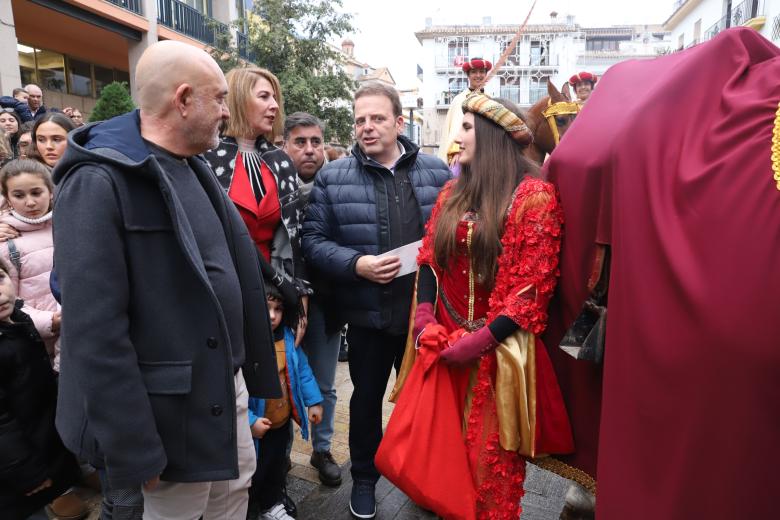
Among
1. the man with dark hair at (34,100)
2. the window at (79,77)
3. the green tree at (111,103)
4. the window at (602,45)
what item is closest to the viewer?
the man with dark hair at (34,100)

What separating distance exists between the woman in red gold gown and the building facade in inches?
394

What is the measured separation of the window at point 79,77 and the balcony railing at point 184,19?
8.98 feet

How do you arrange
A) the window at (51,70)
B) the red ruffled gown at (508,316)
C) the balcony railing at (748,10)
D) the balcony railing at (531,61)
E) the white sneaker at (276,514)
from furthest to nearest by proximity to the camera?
the balcony railing at (531,61), the balcony railing at (748,10), the window at (51,70), the white sneaker at (276,514), the red ruffled gown at (508,316)

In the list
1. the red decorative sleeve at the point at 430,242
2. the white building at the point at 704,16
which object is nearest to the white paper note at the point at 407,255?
the red decorative sleeve at the point at 430,242

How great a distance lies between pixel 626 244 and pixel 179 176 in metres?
1.37

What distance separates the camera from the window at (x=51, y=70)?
13.5m

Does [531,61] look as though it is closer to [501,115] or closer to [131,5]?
[131,5]

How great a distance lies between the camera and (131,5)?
42.2 feet

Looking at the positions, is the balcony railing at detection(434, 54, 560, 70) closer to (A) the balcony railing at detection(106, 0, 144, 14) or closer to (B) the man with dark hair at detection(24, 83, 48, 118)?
(A) the balcony railing at detection(106, 0, 144, 14)

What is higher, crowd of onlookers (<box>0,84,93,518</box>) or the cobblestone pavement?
crowd of onlookers (<box>0,84,93,518</box>)

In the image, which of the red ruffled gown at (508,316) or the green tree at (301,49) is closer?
the red ruffled gown at (508,316)

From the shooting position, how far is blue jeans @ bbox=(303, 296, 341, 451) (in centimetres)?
329

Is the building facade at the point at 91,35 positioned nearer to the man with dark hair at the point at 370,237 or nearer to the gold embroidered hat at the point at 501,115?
the man with dark hair at the point at 370,237

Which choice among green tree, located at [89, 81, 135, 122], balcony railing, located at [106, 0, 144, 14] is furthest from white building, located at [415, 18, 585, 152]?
green tree, located at [89, 81, 135, 122]
